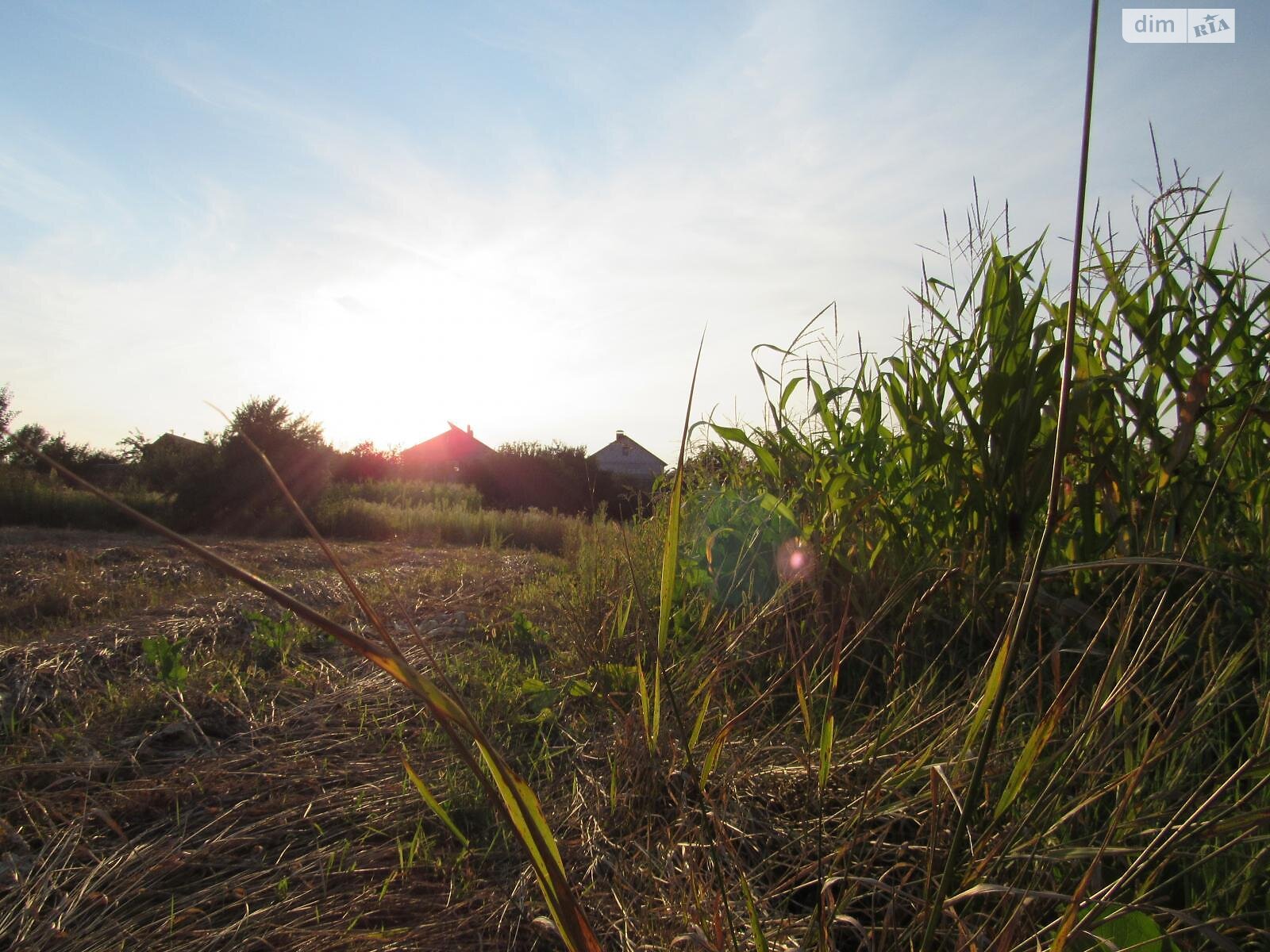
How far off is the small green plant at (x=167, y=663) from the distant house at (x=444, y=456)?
18.1 m

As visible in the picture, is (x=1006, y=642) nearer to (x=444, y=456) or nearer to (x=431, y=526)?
(x=431, y=526)

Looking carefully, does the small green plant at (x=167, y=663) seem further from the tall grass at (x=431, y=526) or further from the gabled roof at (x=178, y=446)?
the gabled roof at (x=178, y=446)

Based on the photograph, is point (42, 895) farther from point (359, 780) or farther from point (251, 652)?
point (251, 652)

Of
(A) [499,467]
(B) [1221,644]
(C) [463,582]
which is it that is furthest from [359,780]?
(A) [499,467]

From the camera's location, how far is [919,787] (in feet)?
3.89

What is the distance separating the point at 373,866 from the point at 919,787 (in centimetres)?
94

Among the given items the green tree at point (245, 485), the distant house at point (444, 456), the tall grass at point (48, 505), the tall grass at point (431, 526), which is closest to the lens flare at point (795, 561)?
the tall grass at point (431, 526)

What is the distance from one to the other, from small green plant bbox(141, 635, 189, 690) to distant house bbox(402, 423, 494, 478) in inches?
714

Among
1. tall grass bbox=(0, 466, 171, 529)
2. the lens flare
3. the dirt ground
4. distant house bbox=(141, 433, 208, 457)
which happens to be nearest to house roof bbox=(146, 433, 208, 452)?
distant house bbox=(141, 433, 208, 457)

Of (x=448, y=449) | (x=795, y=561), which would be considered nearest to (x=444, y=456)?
(x=448, y=449)

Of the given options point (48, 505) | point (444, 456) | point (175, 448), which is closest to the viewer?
point (48, 505)

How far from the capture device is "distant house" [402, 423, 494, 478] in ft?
75.3

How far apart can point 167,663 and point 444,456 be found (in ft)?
87.5

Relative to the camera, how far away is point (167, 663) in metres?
2.31
